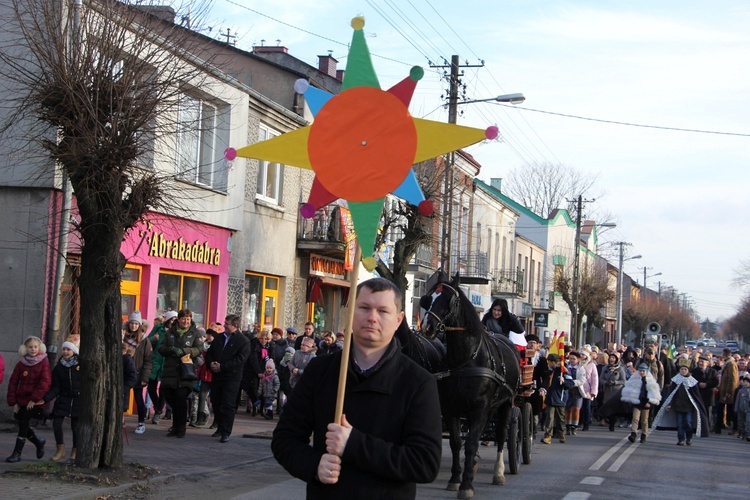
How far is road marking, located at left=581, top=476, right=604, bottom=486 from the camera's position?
1233 centimetres

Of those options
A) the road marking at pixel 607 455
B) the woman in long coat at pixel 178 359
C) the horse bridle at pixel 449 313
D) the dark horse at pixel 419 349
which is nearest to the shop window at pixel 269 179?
the woman in long coat at pixel 178 359

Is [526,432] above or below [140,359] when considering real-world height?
below

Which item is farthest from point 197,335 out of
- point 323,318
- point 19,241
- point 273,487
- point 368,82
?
point 323,318

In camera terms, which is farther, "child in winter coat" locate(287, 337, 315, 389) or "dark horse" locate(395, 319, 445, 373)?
"child in winter coat" locate(287, 337, 315, 389)

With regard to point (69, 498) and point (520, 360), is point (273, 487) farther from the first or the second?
point (520, 360)

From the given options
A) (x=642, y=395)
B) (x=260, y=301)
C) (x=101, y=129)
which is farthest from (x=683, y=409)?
(x=101, y=129)

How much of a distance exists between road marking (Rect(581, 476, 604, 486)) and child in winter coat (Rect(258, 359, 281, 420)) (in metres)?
7.86

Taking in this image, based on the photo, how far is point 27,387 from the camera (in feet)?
37.3

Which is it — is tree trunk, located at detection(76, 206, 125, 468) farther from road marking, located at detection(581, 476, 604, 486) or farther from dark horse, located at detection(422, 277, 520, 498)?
road marking, located at detection(581, 476, 604, 486)

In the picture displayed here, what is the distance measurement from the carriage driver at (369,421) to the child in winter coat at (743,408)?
20.7 m

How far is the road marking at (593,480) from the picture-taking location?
12.3 metres

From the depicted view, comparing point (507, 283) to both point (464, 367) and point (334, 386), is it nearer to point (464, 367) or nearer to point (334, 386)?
point (464, 367)

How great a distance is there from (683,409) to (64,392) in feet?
42.1

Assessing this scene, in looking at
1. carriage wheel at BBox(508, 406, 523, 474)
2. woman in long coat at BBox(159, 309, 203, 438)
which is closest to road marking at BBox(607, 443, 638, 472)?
carriage wheel at BBox(508, 406, 523, 474)
